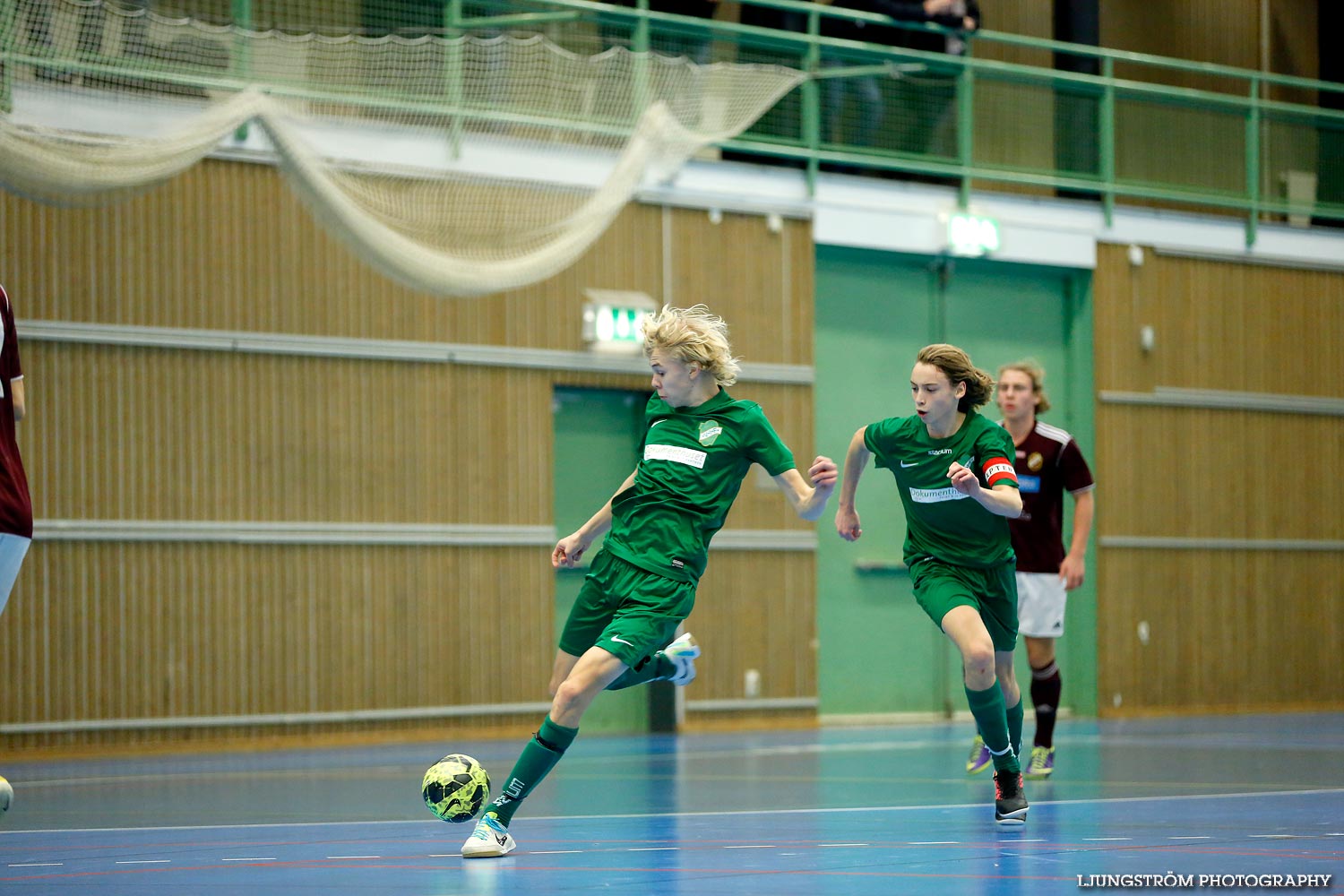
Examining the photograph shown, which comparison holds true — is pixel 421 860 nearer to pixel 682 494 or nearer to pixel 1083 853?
pixel 682 494

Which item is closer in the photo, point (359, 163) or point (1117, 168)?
point (359, 163)

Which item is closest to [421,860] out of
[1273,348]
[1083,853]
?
[1083,853]

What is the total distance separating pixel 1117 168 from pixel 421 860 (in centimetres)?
1298

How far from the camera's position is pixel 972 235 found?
15.7 metres

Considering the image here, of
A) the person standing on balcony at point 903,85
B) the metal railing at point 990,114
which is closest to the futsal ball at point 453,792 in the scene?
the metal railing at point 990,114

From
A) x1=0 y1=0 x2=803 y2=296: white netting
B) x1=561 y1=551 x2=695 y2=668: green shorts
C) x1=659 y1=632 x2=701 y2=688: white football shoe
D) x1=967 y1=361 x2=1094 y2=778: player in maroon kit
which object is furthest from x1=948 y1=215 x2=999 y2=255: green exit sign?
x1=561 y1=551 x2=695 y2=668: green shorts

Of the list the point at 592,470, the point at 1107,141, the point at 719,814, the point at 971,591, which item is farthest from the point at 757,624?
the point at 971,591

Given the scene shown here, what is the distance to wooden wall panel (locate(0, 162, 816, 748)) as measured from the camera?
11414 mm

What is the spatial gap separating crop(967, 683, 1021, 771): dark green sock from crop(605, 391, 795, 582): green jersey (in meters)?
1.21

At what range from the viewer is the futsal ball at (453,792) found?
231 inches

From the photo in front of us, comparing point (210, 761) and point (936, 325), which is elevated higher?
point (936, 325)

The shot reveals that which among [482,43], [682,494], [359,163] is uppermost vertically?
[482,43]

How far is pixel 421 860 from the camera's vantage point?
5.56m

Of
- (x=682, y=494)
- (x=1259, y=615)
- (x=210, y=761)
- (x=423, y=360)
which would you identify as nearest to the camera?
(x=682, y=494)
